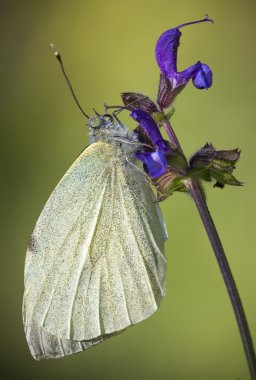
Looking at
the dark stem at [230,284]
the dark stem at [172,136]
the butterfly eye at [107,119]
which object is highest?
the butterfly eye at [107,119]

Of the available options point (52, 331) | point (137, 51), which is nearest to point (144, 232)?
point (52, 331)

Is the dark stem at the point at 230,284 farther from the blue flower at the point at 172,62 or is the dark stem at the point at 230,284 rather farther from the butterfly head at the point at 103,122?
the butterfly head at the point at 103,122

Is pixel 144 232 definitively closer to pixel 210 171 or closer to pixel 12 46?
→ pixel 210 171

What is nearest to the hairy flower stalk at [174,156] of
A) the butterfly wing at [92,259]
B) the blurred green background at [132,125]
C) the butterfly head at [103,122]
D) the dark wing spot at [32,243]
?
the butterfly head at [103,122]

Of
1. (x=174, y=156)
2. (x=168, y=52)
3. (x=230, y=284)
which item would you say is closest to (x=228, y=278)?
(x=230, y=284)

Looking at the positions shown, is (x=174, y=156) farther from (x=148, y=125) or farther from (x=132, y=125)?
(x=132, y=125)

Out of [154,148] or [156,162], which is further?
[154,148]
